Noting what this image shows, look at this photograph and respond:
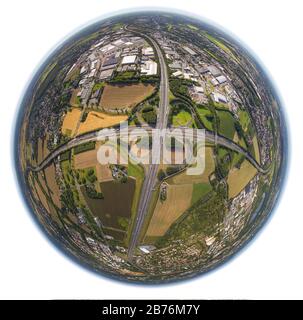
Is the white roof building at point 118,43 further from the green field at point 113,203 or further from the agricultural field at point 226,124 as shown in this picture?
the green field at point 113,203

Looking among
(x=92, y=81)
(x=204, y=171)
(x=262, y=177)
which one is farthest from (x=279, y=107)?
(x=92, y=81)

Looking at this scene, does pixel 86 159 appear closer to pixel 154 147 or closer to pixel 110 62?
pixel 154 147

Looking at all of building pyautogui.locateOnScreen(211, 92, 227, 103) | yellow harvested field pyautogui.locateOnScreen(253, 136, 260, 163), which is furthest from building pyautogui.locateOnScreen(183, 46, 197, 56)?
yellow harvested field pyautogui.locateOnScreen(253, 136, 260, 163)

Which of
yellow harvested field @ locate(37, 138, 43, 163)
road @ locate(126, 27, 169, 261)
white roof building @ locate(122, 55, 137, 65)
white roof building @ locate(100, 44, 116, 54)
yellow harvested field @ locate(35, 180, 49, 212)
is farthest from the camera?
yellow harvested field @ locate(35, 180, 49, 212)

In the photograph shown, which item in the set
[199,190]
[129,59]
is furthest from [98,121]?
[199,190]

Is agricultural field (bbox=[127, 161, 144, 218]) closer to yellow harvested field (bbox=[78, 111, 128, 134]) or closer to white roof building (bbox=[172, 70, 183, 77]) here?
yellow harvested field (bbox=[78, 111, 128, 134])

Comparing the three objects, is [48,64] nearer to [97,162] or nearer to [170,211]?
[97,162]
